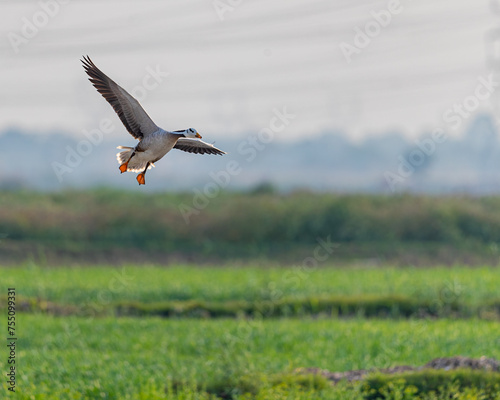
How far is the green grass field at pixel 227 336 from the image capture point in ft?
27.3

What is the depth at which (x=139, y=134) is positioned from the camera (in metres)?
1.94

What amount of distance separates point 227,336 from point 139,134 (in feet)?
30.8

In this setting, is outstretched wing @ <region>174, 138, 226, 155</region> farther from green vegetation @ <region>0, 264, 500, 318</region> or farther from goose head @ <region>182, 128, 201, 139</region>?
green vegetation @ <region>0, 264, 500, 318</region>

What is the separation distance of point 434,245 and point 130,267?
29.2 ft

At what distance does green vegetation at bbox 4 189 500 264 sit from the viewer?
22047mm

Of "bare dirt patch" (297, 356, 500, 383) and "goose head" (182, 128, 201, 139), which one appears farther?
"bare dirt patch" (297, 356, 500, 383)

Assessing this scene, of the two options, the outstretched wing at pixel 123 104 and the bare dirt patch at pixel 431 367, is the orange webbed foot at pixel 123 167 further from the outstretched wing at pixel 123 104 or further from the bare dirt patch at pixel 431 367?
the bare dirt patch at pixel 431 367

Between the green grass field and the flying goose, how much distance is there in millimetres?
5999

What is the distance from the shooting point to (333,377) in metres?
8.98

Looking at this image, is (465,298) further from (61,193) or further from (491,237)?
(61,193)

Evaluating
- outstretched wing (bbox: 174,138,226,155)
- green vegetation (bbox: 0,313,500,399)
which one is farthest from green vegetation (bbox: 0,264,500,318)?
outstretched wing (bbox: 174,138,226,155)

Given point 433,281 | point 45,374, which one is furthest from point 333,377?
point 433,281

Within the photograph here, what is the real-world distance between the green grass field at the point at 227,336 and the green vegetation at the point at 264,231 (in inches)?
126

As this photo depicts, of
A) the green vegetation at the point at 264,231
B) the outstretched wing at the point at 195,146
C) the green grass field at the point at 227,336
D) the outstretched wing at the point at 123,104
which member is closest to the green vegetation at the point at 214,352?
the green grass field at the point at 227,336
